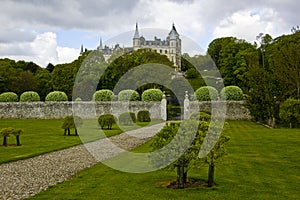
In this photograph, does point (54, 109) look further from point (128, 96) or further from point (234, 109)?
point (234, 109)

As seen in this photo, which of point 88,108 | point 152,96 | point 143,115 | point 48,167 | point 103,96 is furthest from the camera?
point 103,96

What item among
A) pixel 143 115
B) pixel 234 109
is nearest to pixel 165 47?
pixel 234 109

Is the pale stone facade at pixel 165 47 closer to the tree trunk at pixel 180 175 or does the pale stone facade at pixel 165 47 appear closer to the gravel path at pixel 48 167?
the gravel path at pixel 48 167

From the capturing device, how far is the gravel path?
8670 mm

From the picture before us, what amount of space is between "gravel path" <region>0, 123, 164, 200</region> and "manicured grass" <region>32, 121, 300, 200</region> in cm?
46

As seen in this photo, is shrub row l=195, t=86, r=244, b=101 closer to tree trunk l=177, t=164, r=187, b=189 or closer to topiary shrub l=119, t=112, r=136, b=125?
topiary shrub l=119, t=112, r=136, b=125

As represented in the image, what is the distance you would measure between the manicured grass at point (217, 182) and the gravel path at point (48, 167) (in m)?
0.46

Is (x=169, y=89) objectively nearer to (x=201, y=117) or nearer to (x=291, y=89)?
(x=291, y=89)

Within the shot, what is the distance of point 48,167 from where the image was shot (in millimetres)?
11500

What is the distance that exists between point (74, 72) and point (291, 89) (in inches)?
1285

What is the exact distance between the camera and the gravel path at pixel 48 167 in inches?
341

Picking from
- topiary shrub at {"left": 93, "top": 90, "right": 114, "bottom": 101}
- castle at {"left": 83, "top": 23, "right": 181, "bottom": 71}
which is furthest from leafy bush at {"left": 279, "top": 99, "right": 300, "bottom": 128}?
castle at {"left": 83, "top": 23, "right": 181, "bottom": 71}

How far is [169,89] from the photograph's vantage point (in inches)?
2068

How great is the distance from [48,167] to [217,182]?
5408mm
